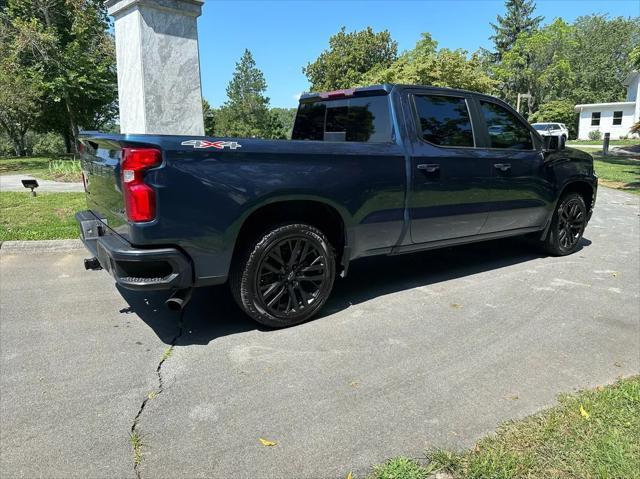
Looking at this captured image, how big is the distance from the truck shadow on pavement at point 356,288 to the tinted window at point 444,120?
152 cm

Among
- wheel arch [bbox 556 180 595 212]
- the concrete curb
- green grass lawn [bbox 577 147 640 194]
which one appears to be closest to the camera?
wheel arch [bbox 556 180 595 212]

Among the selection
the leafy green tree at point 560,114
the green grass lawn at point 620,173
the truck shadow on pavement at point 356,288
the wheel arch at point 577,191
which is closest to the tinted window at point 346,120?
the truck shadow on pavement at point 356,288

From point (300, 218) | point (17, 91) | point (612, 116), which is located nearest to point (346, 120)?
point (300, 218)

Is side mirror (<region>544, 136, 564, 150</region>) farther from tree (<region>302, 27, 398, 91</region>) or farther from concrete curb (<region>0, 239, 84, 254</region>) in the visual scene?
tree (<region>302, 27, 398, 91</region>)

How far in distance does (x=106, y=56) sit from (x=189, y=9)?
15361 mm

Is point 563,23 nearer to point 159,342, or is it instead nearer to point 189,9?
point 189,9

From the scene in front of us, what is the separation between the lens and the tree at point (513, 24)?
63.2 metres

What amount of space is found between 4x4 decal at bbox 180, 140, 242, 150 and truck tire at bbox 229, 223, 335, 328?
73 centimetres

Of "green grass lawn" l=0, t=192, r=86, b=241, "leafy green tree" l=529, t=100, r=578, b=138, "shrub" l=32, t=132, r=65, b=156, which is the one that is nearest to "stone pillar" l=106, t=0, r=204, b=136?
"green grass lawn" l=0, t=192, r=86, b=241

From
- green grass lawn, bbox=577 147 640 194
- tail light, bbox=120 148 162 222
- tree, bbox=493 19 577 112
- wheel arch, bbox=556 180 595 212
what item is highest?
tree, bbox=493 19 577 112

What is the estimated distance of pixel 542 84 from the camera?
165ft

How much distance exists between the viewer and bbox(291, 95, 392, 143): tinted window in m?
4.84

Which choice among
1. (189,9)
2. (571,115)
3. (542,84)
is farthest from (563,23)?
(189,9)

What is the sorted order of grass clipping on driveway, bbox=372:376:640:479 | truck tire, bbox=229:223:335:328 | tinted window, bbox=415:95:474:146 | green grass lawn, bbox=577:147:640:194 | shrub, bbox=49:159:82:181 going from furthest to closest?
green grass lawn, bbox=577:147:640:194
shrub, bbox=49:159:82:181
tinted window, bbox=415:95:474:146
truck tire, bbox=229:223:335:328
grass clipping on driveway, bbox=372:376:640:479
